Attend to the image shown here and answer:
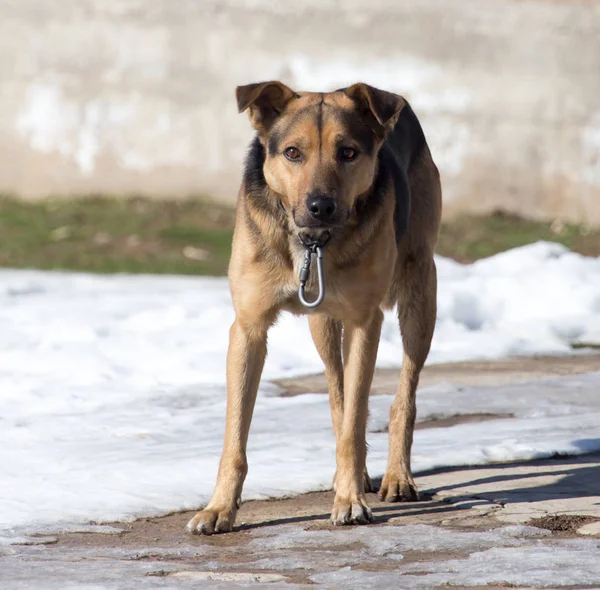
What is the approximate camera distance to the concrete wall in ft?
47.3

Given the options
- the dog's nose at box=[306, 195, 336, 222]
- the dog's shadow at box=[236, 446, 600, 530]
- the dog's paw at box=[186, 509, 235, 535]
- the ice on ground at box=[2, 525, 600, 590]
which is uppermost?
the dog's nose at box=[306, 195, 336, 222]

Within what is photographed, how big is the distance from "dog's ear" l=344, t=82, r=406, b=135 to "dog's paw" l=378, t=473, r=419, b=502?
1542mm

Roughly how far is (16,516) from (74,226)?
30.2ft

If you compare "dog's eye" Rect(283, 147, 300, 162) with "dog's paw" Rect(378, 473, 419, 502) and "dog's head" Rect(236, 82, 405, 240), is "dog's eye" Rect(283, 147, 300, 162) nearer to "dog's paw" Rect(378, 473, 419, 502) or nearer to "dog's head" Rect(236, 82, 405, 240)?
"dog's head" Rect(236, 82, 405, 240)

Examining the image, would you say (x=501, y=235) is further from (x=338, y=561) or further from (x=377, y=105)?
(x=338, y=561)

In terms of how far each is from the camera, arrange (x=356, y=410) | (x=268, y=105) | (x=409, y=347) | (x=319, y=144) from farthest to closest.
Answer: (x=409, y=347)
(x=268, y=105)
(x=356, y=410)
(x=319, y=144)

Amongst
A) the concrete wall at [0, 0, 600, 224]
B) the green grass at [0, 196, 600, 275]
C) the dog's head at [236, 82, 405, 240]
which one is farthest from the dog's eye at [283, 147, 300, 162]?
the concrete wall at [0, 0, 600, 224]

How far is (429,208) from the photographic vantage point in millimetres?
6566

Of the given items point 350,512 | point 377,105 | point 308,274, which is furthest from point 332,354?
point 377,105

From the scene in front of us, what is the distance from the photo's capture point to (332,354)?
6305mm

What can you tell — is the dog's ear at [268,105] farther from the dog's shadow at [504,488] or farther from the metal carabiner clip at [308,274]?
the dog's shadow at [504,488]

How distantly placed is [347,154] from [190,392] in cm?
280

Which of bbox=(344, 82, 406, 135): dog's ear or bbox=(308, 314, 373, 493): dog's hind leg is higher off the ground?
bbox=(344, 82, 406, 135): dog's ear

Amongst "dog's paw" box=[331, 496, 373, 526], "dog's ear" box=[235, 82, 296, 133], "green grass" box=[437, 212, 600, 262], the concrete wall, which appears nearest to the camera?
"dog's paw" box=[331, 496, 373, 526]
